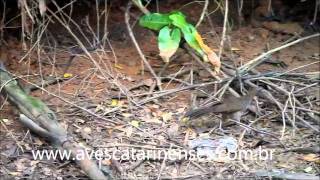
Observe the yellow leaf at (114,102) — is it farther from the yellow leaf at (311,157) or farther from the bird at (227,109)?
the yellow leaf at (311,157)

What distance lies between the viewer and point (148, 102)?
3156mm

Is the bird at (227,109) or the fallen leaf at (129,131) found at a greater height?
the bird at (227,109)

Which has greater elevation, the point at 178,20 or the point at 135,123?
the point at 178,20

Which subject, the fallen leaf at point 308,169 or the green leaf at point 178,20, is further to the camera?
the green leaf at point 178,20

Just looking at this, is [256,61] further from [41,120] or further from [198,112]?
[41,120]

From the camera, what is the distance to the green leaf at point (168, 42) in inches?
121

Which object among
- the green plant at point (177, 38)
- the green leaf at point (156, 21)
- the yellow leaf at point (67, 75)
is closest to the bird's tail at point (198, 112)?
the green plant at point (177, 38)

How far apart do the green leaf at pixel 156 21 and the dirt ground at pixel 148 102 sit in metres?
0.29

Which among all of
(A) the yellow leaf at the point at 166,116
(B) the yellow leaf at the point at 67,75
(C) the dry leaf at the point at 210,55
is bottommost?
(A) the yellow leaf at the point at 166,116

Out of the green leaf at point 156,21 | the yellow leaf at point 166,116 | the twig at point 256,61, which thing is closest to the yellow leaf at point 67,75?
the green leaf at point 156,21

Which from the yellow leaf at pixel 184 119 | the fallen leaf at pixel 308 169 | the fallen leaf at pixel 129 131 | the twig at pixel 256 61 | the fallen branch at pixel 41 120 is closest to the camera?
the fallen branch at pixel 41 120

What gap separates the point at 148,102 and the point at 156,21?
17.6 inches

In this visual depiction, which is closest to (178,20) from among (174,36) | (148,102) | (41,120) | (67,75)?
(174,36)

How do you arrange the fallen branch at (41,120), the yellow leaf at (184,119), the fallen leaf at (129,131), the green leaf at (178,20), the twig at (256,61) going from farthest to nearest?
the twig at (256,61)
the green leaf at (178,20)
the yellow leaf at (184,119)
the fallen leaf at (129,131)
the fallen branch at (41,120)
